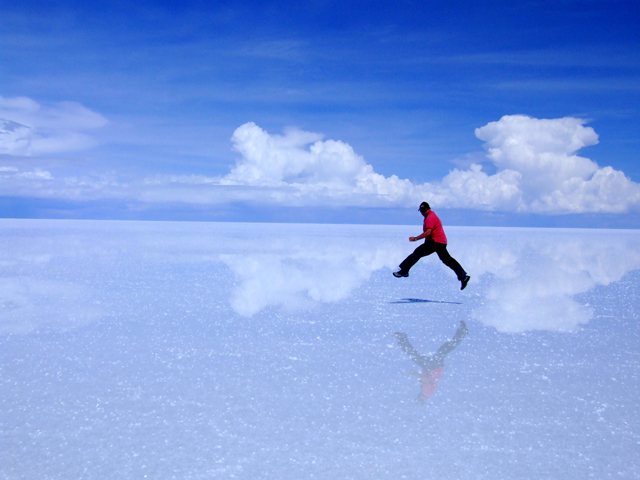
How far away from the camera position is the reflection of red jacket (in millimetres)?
3756

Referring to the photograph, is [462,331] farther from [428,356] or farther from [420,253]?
[420,253]

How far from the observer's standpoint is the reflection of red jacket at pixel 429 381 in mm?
3756

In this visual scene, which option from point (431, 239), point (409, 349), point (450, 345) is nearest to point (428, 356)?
point (409, 349)

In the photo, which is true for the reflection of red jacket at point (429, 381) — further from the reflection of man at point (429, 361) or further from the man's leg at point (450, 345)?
the man's leg at point (450, 345)

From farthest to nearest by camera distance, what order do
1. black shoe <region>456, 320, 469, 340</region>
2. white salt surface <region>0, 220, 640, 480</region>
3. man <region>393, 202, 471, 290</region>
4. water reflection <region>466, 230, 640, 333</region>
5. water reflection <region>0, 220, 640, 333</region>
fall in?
man <region>393, 202, 471, 290</region>
water reflection <region>0, 220, 640, 333</region>
water reflection <region>466, 230, 640, 333</region>
black shoe <region>456, 320, 469, 340</region>
white salt surface <region>0, 220, 640, 480</region>

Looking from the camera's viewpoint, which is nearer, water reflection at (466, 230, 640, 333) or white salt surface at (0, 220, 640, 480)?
white salt surface at (0, 220, 640, 480)

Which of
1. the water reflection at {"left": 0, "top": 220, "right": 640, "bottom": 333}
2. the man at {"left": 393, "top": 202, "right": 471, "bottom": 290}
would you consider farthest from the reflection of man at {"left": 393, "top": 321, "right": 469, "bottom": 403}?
the man at {"left": 393, "top": 202, "right": 471, "bottom": 290}

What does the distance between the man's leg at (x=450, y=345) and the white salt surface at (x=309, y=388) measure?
0.08 m

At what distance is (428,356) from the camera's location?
4.77 meters

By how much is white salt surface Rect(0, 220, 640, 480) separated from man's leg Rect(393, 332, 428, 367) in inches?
3.9

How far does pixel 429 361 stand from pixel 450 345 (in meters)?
0.73

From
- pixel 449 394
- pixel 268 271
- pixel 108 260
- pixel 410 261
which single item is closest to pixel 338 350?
pixel 449 394

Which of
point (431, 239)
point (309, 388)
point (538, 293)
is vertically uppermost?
point (431, 239)

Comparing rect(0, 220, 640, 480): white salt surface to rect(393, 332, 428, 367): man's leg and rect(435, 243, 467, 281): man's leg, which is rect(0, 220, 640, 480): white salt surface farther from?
rect(435, 243, 467, 281): man's leg
